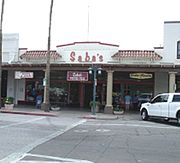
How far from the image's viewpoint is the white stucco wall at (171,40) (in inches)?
1216

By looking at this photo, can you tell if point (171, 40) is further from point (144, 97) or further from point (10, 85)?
point (10, 85)

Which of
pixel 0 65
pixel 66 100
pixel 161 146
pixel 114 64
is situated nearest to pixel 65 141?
pixel 161 146

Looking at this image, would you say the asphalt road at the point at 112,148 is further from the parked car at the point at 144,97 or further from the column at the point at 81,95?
the column at the point at 81,95

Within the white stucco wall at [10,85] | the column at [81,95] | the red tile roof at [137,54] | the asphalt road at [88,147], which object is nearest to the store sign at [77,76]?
the red tile roof at [137,54]

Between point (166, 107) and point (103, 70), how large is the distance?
343 inches

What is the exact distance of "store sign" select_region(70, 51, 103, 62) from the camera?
3288 cm

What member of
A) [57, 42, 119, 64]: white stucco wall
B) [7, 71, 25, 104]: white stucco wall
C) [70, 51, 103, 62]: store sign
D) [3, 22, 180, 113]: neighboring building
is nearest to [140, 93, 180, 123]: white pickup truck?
[3, 22, 180, 113]: neighboring building

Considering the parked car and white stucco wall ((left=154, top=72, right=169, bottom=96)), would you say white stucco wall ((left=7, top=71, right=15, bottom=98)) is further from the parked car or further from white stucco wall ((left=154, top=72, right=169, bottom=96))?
white stucco wall ((left=154, top=72, right=169, bottom=96))

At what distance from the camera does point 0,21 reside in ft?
104

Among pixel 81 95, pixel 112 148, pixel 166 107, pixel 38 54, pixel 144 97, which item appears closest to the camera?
pixel 112 148

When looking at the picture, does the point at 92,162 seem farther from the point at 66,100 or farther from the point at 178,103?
the point at 66,100

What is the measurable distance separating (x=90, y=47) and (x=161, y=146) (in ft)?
68.7

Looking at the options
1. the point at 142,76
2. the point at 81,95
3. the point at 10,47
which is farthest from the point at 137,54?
the point at 10,47

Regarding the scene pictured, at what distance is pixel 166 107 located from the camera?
22.7 m
